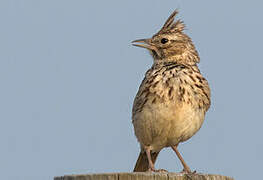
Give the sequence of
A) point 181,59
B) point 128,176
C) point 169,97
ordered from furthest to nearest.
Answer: point 181,59
point 169,97
point 128,176

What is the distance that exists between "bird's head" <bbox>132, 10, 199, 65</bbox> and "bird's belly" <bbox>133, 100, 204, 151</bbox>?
1.12 m

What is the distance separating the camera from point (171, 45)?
8602mm

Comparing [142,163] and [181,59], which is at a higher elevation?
[181,59]

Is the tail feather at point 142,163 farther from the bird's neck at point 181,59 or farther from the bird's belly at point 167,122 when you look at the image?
the bird's neck at point 181,59

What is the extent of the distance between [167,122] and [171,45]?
5.04ft

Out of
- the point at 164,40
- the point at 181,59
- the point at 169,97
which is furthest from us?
the point at 164,40

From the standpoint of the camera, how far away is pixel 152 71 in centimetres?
820

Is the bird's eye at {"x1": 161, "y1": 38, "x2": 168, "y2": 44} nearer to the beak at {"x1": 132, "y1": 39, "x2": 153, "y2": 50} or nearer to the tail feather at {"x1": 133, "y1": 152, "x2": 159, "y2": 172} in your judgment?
the beak at {"x1": 132, "y1": 39, "x2": 153, "y2": 50}

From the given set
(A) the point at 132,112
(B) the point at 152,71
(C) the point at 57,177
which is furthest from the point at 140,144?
(C) the point at 57,177

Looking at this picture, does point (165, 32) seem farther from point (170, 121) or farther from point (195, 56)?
point (170, 121)

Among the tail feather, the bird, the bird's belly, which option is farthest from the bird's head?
the tail feather

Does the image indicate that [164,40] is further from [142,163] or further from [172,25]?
[142,163]

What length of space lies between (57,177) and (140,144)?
365 centimetres

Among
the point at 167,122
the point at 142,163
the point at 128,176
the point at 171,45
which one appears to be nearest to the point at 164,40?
the point at 171,45
